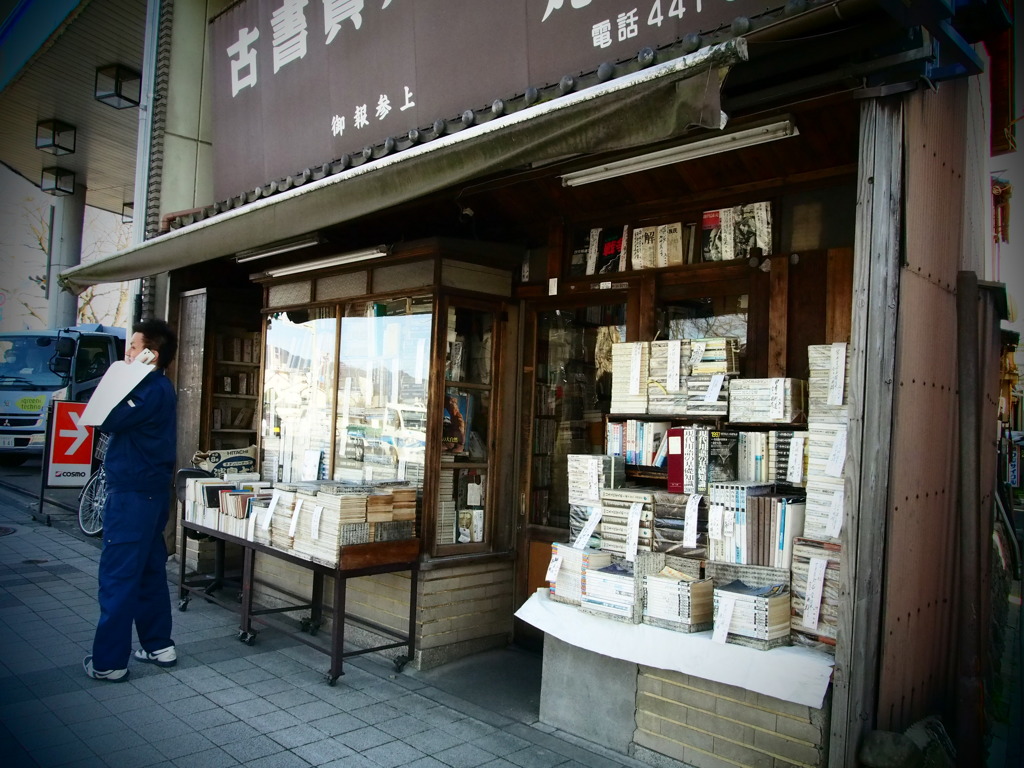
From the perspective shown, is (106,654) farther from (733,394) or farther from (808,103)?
(808,103)

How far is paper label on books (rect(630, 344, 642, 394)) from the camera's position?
5137 mm

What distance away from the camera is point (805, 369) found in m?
4.61

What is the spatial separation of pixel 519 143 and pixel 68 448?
9.79 m

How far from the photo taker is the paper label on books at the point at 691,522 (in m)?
4.52

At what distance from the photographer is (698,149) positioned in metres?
4.34

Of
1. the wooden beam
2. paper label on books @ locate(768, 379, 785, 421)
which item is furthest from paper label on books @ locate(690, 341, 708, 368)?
the wooden beam

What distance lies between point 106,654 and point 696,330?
15.5ft

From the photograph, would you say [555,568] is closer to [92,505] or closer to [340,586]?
[340,586]

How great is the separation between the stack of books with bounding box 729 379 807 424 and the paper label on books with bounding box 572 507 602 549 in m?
1.07

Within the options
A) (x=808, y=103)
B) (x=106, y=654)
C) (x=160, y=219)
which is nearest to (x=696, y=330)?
(x=808, y=103)

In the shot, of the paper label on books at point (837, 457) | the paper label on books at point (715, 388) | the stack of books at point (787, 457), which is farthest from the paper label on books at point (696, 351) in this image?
the paper label on books at point (837, 457)

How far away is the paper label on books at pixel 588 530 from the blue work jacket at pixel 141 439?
3.08 metres

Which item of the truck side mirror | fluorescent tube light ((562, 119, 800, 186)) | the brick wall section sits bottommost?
the brick wall section

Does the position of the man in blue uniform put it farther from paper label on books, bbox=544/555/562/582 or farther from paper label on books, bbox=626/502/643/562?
paper label on books, bbox=626/502/643/562
